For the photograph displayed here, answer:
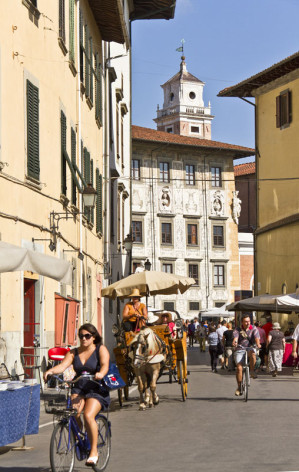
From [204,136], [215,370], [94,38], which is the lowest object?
[215,370]

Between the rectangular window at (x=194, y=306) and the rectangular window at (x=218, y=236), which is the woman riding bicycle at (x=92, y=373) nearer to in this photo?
the rectangular window at (x=194, y=306)

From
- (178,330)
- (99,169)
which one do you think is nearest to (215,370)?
(99,169)

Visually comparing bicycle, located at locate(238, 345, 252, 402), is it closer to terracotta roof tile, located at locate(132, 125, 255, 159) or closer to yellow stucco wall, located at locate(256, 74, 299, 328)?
yellow stucco wall, located at locate(256, 74, 299, 328)

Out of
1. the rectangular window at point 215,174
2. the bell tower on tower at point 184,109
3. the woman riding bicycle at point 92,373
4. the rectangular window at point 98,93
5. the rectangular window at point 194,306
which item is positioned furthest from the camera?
the bell tower on tower at point 184,109

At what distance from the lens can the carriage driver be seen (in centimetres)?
2000

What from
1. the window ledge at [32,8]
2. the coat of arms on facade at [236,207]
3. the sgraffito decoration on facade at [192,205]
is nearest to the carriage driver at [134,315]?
the window ledge at [32,8]

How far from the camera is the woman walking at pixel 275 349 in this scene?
1184 inches

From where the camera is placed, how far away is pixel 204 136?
477ft

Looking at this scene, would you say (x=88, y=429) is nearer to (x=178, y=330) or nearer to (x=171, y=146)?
(x=178, y=330)

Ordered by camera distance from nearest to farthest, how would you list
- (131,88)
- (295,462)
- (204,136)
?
1. (295,462)
2. (131,88)
3. (204,136)

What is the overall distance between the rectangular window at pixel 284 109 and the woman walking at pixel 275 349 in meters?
17.1

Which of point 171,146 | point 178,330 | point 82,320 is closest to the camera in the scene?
point 178,330

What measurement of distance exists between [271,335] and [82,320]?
18.3ft

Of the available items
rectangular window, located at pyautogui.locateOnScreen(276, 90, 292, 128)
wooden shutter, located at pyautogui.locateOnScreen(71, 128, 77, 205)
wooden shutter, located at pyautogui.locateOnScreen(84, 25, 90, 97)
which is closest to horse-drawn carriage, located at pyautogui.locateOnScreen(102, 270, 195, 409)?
wooden shutter, located at pyautogui.locateOnScreen(71, 128, 77, 205)
